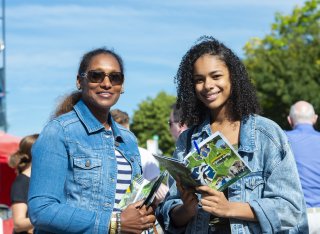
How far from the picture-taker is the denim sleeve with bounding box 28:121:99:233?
3.68 m

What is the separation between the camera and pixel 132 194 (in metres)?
3.88

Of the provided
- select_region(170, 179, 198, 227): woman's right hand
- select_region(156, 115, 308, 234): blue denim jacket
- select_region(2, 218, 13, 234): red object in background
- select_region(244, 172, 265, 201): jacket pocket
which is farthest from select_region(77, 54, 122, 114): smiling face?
select_region(2, 218, 13, 234): red object in background

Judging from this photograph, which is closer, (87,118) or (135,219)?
(135,219)

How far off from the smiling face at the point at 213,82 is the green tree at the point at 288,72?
3138cm

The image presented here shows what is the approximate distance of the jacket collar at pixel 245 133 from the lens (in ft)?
13.2

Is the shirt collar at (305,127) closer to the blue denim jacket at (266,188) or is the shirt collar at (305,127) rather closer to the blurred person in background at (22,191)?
the blurred person in background at (22,191)

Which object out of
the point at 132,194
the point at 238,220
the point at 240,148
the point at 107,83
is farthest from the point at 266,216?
the point at 107,83

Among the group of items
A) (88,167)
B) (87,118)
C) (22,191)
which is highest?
(87,118)

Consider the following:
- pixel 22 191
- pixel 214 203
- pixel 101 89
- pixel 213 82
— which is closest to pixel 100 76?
pixel 101 89

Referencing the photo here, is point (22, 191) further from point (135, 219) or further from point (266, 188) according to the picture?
point (266, 188)

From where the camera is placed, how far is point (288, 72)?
38156 millimetres

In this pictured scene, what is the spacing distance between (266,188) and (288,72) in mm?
34838

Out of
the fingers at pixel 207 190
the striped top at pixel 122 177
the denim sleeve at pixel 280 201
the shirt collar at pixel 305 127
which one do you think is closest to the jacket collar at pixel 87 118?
the striped top at pixel 122 177

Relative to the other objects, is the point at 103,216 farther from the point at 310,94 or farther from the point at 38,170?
the point at 310,94
